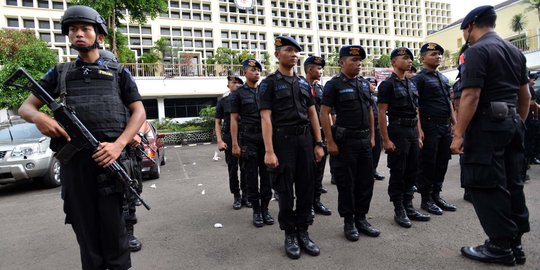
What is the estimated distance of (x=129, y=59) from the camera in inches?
814

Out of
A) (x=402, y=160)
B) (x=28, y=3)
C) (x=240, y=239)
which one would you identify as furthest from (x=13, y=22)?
(x=402, y=160)

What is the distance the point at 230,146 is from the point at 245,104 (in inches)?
31.9

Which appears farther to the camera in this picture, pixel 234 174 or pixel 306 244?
pixel 234 174

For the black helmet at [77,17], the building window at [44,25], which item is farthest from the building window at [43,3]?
the black helmet at [77,17]

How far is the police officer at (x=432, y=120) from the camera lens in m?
3.85

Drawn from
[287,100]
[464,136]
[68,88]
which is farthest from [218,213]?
[464,136]

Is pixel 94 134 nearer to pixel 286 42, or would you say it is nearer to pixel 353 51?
pixel 286 42

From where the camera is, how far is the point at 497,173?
2.40m

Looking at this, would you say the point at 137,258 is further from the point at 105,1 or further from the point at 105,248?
the point at 105,1

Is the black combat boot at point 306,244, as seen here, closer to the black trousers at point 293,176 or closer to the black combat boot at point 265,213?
the black trousers at point 293,176

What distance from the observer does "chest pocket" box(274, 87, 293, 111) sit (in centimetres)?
287

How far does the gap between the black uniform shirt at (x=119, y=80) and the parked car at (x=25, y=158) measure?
163 inches

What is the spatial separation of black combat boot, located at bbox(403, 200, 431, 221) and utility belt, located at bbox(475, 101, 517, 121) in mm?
1461

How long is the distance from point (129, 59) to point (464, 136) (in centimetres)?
2159
